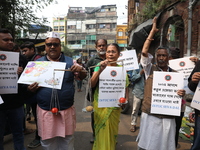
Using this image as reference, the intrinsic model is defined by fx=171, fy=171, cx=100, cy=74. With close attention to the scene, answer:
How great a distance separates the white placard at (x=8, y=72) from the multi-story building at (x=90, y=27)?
1608 inches

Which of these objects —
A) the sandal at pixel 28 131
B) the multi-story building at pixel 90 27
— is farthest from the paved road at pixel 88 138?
the multi-story building at pixel 90 27

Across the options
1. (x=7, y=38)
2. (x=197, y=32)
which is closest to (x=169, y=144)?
(x=7, y=38)

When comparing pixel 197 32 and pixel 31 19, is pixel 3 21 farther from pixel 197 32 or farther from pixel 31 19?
pixel 197 32

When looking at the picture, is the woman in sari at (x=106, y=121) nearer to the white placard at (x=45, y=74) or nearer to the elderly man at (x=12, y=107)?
the white placard at (x=45, y=74)

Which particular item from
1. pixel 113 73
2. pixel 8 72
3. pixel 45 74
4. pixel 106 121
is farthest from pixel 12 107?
pixel 113 73

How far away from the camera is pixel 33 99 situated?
3.08 meters

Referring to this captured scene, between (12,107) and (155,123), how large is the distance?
197cm

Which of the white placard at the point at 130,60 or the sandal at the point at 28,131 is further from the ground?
the white placard at the point at 130,60

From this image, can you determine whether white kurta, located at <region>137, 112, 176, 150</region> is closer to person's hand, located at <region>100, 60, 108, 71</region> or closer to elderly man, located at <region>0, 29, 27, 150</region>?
person's hand, located at <region>100, 60, 108, 71</region>

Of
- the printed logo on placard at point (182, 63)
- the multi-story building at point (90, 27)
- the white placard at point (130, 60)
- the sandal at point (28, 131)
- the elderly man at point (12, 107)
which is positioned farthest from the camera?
the multi-story building at point (90, 27)

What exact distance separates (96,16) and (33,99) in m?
44.1

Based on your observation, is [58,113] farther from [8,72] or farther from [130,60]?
[130,60]

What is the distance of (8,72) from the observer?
2.25 meters

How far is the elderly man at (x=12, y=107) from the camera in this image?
2305 mm
